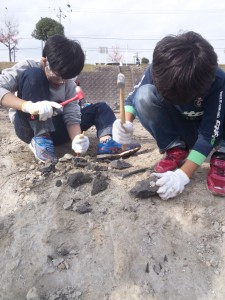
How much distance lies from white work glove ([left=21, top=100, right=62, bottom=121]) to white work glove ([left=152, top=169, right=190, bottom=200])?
751 millimetres

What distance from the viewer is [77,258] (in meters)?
1.52

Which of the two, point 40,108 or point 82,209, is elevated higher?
point 40,108

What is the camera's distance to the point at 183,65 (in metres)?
1.47

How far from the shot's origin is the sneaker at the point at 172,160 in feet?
6.34

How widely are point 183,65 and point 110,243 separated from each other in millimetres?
815

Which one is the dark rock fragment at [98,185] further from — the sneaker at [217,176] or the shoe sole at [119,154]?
the sneaker at [217,176]

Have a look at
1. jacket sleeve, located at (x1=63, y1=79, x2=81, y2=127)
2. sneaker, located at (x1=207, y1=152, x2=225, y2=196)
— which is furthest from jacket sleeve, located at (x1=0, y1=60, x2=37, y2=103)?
sneaker, located at (x1=207, y1=152, x2=225, y2=196)

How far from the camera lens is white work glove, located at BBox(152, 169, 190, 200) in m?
1.68

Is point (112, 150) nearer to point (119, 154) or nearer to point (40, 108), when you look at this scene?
point (119, 154)

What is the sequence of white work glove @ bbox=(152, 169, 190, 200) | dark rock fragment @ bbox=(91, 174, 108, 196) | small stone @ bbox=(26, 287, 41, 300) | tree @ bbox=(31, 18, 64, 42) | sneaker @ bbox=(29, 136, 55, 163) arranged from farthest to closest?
tree @ bbox=(31, 18, 64, 42) → sneaker @ bbox=(29, 136, 55, 163) → dark rock fragment @ bbox=(91, 174, 108, 196) → white work glove @ bbox=(152, 169, 190, 200) → small stone @ bbox=(26, 287, 41, 300)

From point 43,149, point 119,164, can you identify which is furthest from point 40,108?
point 119,164

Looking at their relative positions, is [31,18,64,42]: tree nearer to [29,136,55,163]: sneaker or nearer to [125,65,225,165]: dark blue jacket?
[29,136,55,163]: sneaker

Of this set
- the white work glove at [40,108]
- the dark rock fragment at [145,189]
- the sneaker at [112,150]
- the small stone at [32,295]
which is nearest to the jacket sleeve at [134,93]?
the sneaker at [112,150]

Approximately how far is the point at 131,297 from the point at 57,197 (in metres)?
0.63
